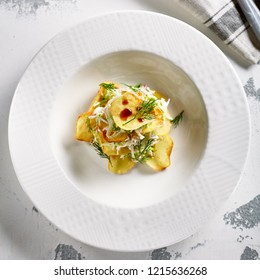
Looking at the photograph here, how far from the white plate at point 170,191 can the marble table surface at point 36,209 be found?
6.1 inches

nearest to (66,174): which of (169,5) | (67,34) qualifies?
(67,34)

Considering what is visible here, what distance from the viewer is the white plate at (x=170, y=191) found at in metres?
1.64

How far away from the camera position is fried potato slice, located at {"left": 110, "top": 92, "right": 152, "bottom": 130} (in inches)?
62.5

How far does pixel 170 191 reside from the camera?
5.59 feet

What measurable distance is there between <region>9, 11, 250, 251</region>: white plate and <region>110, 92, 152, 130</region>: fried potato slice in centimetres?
18

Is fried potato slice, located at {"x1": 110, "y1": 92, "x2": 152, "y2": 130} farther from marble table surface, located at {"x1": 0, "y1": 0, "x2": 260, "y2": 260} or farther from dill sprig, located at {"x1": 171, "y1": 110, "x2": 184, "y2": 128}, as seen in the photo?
marble table surface, located at {"x1": 0, "y1": 0, "x2": 260, "y2": 260}

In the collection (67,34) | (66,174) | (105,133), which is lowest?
(66,174)

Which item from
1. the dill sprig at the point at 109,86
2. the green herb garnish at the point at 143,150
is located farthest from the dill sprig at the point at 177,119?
the dill sprig at the point at 109,86

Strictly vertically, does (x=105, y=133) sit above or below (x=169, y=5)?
below

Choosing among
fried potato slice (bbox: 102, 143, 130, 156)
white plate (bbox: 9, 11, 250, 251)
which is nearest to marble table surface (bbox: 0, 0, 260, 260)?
white plate (bbox: 9, 11, 250, 251)

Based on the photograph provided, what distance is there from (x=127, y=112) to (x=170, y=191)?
325 millimetres

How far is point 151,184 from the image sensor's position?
1.75m
